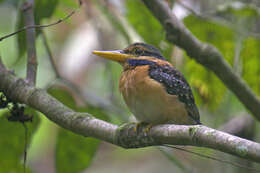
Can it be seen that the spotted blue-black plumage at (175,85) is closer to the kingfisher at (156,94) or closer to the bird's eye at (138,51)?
the kingfisher at (156,94)

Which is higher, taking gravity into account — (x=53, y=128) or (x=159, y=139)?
(x=159, y=139)

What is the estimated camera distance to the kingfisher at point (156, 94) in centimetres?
277

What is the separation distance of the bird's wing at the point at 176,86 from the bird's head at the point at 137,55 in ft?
0.76

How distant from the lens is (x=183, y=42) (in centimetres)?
300

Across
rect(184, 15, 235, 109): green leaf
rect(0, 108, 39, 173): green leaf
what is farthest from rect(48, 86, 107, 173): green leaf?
rect(184, 15, 235, 109): green leaf

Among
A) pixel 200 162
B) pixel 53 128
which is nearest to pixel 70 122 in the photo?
pixel 200 162

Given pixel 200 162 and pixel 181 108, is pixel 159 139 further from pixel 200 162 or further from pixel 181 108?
pixel 200 162

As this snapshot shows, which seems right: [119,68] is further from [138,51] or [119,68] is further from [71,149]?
[71,149]

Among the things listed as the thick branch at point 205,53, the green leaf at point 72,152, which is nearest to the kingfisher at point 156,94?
the thick branch at point 205,53

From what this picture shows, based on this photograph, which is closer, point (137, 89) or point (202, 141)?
point (202, 141)

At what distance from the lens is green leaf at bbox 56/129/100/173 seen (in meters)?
2.79

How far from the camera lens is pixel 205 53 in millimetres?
2961

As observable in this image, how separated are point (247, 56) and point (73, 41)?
2.36 meters

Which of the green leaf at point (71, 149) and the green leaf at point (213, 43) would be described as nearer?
the green leaf at point (71, 149)
